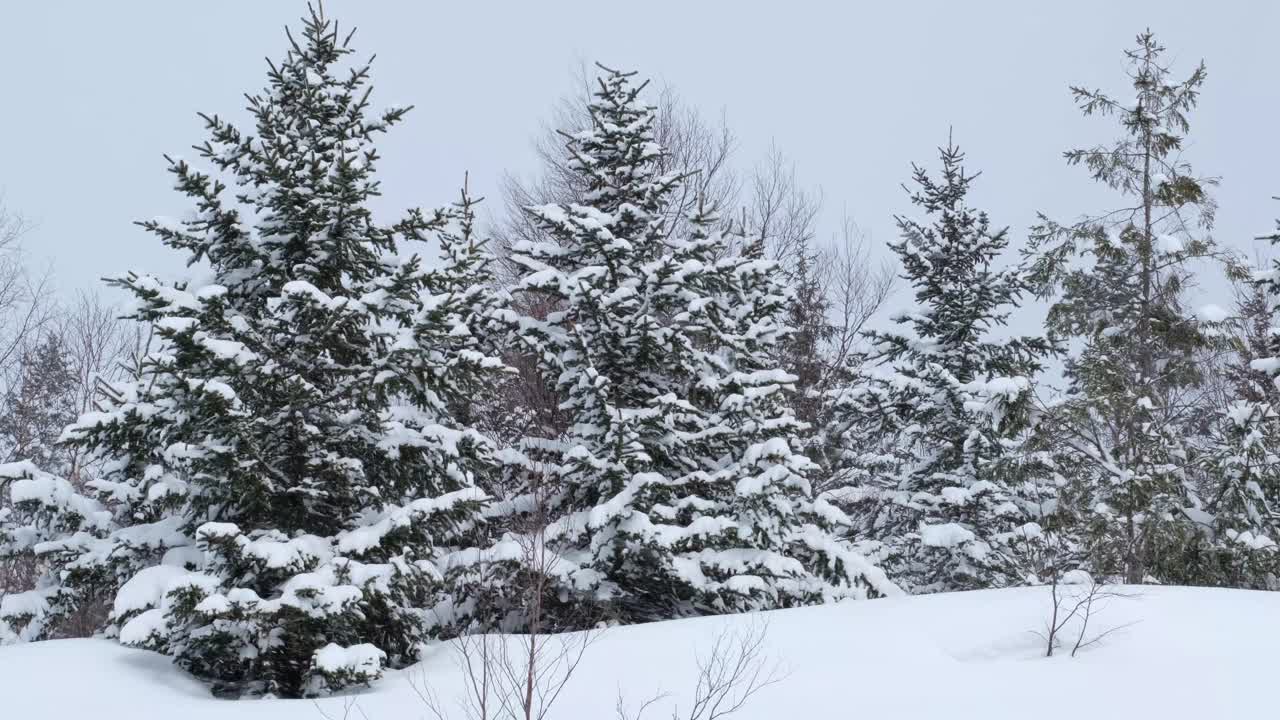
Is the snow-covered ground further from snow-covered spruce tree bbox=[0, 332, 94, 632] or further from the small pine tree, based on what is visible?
snow-covered spruce tree bbox=[0, 332, 94, 632]

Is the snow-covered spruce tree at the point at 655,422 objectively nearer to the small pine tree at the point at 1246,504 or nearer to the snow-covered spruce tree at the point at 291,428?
the snow-covered spruce tree at the point at 291,428

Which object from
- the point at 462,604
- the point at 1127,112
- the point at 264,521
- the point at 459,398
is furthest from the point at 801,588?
the point at 1127,112

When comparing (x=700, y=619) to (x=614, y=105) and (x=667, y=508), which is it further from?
(x=614, y=105)

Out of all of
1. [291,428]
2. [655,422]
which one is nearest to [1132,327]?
[655,422]

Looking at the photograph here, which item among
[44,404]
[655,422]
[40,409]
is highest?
[44,404]

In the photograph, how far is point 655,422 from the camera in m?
9.83

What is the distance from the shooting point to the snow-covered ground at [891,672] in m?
5.76

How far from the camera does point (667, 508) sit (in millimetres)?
9297

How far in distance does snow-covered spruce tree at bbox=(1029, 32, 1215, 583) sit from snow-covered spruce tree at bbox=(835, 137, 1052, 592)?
0.82m

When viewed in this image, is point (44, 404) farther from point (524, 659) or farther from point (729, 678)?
point (729, 678)

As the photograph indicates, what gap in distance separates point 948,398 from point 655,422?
593 centimetres

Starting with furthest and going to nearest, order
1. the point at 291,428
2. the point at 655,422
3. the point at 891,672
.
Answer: the point at 655,422
the point at 291,428
the point at 891,672

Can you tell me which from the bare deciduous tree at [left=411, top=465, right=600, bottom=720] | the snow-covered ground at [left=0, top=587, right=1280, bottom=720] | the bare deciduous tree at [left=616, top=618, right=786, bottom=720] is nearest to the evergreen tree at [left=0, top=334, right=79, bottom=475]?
the snow-covered ground at [left=0, top=587, right=1280, bottom=720]

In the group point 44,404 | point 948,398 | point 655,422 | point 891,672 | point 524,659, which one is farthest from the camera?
point 44,404
